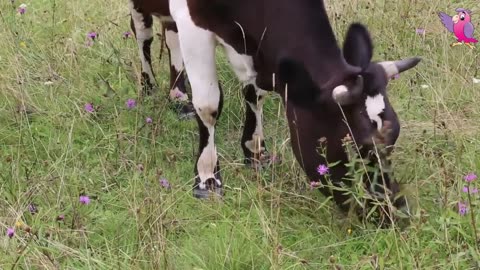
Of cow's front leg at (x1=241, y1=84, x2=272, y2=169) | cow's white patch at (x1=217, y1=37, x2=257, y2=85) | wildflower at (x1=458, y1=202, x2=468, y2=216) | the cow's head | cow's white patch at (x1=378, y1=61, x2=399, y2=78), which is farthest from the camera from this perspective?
cow's front leg at (x1=241, y1=84, x2=272, y2=169)

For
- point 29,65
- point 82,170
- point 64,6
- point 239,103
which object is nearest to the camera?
point 82,170

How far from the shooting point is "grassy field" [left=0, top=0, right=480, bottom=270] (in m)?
2.88

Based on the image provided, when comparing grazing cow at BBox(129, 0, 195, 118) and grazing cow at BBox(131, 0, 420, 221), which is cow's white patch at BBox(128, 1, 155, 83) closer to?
grazing cow at BBox(129, 0, 195, 118)

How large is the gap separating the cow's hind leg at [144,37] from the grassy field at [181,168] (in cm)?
13

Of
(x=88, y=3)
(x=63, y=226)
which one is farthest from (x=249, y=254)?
(x=88, y=3)

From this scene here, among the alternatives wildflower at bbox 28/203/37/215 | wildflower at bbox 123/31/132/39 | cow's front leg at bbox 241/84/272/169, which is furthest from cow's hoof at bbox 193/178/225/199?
wildflower at bbox 123/31/132/39

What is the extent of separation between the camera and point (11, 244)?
9.57 feet

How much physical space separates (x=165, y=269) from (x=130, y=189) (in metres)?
0.85

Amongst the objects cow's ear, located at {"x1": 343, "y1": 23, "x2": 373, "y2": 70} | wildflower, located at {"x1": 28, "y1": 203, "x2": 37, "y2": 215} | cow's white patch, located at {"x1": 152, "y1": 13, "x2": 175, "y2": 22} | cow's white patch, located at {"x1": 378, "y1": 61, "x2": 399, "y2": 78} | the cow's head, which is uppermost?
cow's ear, located at {"x1": 343, "y1": 23, "x2": 373, "y2": 70}

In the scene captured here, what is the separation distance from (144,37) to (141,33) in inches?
1.2

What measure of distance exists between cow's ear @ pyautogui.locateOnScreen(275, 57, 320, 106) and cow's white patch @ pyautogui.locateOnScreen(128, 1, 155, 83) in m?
1.87

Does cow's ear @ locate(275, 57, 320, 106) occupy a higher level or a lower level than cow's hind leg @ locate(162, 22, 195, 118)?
higher

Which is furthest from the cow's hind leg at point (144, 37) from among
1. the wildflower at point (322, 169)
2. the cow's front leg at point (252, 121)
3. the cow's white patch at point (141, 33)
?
the wildflower at point (322, 169)

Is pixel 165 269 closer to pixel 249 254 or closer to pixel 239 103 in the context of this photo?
pixel 249 254
